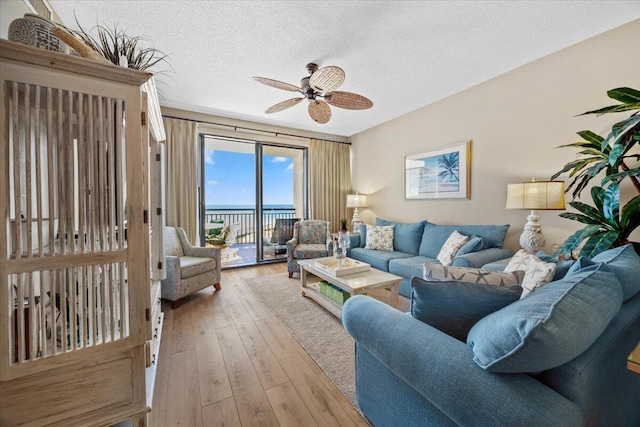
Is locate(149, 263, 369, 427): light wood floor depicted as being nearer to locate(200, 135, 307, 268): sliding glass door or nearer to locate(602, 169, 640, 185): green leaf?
locate(602, 169, 640, 185): green leaf

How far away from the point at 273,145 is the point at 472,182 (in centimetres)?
334

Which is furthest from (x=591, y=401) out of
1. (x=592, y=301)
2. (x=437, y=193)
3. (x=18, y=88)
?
(x=437, y=193)

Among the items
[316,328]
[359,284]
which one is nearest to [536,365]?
[359,284]

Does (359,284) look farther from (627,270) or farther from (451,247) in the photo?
(627,270)

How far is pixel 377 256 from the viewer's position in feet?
11.1

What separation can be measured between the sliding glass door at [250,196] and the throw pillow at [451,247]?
2879 millimetres

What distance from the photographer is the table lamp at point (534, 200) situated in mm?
2135

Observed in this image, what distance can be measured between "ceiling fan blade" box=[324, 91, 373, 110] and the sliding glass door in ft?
7.38

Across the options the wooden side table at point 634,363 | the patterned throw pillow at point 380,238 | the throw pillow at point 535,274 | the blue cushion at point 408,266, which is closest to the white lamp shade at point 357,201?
the patterned throw pillow at point 380,238

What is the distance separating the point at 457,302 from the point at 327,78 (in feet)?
6.68

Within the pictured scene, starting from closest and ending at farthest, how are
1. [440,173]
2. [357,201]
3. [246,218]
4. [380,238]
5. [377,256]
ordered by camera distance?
[377,256]
[440,173]
[380,238]
[357,201]
[246,218]

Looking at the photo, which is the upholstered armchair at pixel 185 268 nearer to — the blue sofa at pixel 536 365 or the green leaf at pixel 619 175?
the blue sofa at pixel 536 365

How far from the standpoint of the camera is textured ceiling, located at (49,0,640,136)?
73.0 inches

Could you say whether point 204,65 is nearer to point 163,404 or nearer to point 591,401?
point 163,404
